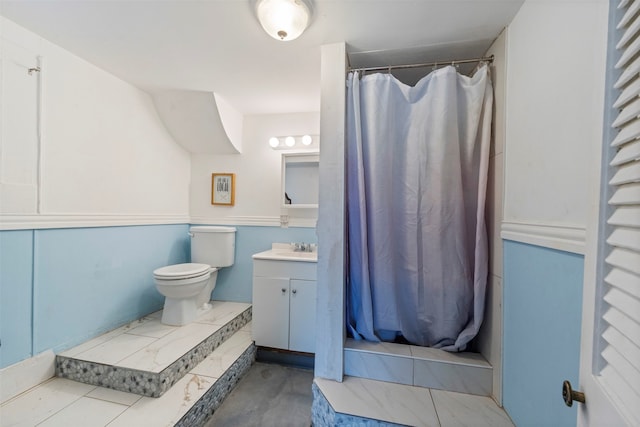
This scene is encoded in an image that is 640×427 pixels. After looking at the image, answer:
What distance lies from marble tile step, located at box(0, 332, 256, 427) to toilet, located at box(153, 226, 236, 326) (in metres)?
0.55

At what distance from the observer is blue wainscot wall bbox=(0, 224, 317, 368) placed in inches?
52.6

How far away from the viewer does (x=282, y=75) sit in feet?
5.66

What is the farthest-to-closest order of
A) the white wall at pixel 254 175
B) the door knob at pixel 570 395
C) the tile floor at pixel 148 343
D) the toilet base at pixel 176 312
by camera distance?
1. the white wall at pixel 254 175
2. the toilet base at pixel 176 312
3. the tile floor at pixel 148 343
4. the door knob at pixel 570 395

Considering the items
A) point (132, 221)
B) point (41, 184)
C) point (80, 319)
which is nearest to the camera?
point (41, 184)

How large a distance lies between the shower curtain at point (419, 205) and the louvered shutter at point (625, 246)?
33.6 inches

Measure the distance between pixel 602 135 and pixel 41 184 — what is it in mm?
2460

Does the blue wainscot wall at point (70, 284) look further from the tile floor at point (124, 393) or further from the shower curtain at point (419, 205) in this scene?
the shower curtain at point (419, 205)

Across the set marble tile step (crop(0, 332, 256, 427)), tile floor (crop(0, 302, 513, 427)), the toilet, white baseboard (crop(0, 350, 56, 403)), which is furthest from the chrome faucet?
white baseboard (crop(0, 350, 56, 403))

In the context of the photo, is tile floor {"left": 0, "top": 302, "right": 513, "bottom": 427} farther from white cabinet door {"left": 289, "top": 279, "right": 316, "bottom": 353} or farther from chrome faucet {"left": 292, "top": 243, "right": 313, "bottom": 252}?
chrome faucet {"left": 292, "top": 243, "right": 313, "bottom": 252}

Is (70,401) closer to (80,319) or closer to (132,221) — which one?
(80,319)

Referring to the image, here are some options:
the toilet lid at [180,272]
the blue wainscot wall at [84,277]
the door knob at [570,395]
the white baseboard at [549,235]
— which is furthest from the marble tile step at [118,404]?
the white baseboard at [549,235]

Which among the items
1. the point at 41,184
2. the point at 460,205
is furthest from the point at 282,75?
the point at 41,184

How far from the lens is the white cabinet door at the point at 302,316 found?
180 centimetres

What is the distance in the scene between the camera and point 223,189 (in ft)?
8.31
